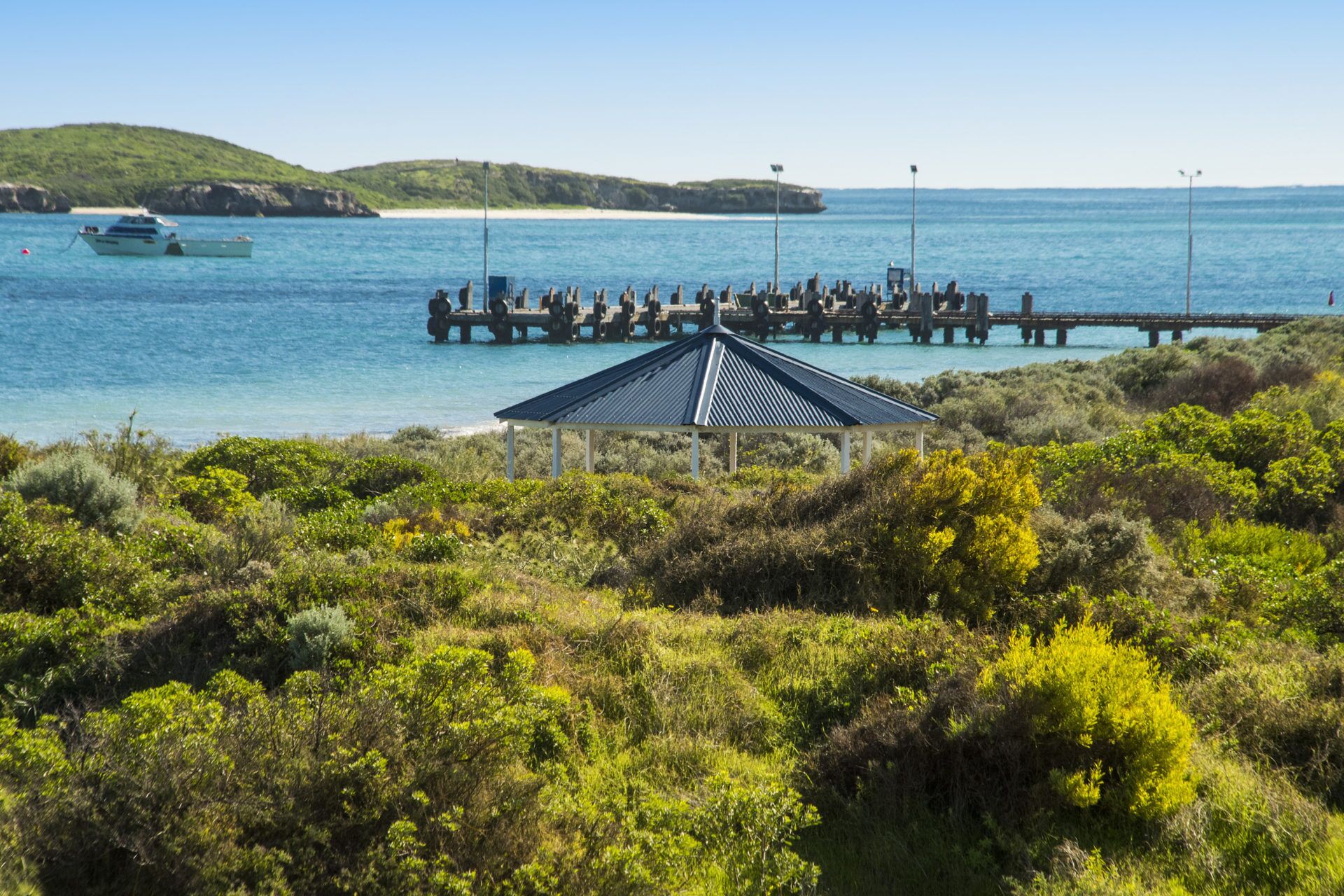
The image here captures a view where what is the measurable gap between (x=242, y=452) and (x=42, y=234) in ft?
463

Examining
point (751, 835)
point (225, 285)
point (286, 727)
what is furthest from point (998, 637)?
point (225, 285)

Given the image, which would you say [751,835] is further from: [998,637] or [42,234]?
[42,234]

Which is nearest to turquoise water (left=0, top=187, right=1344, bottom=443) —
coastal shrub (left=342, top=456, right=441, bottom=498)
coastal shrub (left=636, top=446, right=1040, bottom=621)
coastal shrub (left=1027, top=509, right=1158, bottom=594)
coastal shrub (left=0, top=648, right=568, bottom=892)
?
coastal shrub (left=342, top=456, right=441, bottom=498)

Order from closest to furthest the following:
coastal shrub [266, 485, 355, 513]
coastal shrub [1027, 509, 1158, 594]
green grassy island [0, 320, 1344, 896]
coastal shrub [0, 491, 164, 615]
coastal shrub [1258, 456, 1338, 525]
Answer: green grassy island [0, 320, 1344, 896] → coastal shrub [0, 491, 164, 615] → coastal shrub [1027, 509, 1158, 594] → coastal shrub [1258, 456, 1338, 525] → coastal shrub [266, 485, 355, 513]

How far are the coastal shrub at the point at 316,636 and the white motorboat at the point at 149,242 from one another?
114600mm

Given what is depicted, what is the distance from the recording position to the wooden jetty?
5394cm

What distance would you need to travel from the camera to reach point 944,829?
6492 mm

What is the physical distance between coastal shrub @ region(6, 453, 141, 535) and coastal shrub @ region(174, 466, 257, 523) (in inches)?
67.2

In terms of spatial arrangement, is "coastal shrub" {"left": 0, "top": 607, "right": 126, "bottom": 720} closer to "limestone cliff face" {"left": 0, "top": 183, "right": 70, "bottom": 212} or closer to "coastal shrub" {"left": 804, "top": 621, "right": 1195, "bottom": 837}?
"coastal shrub" {"left": 804, "top": 621, "right": 1195, "bottom": 837}

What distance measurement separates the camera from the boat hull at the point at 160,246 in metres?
114

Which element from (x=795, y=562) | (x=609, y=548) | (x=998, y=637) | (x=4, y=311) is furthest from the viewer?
(x=4, y=311)

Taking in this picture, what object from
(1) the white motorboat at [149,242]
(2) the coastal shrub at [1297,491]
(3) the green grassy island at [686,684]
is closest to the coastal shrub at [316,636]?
(3) the green grassy island at [686,684]

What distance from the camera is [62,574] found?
9.84 metres

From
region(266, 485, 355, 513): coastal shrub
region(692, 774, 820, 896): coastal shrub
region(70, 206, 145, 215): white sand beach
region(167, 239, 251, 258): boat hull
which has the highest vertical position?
region(70, 206, 145, 215): white sand beach
